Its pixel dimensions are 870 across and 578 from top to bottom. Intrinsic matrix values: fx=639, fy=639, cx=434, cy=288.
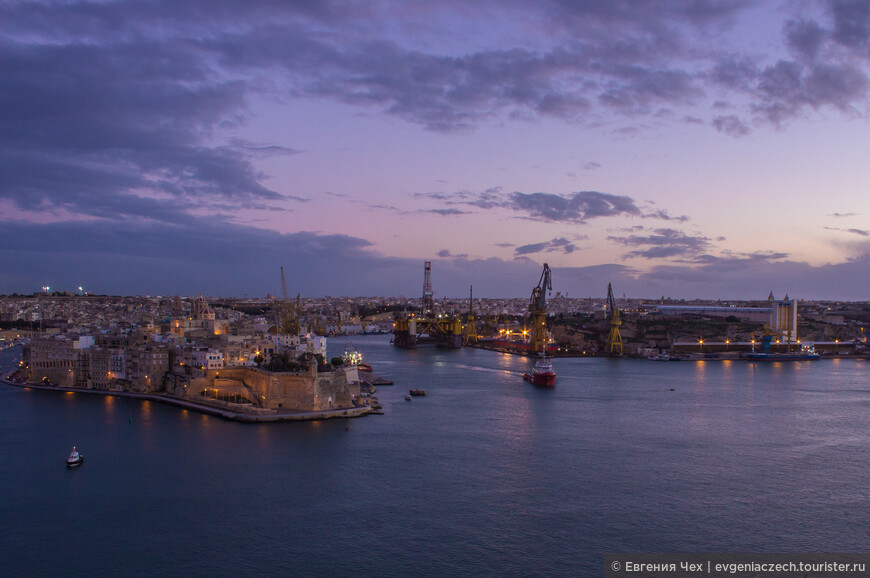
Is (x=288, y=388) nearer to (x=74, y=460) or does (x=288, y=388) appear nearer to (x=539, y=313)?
(x=74, y=460)

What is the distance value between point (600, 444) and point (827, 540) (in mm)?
3743

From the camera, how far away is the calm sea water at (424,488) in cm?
570

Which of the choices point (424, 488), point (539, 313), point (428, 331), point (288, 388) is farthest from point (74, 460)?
point (428, 331)

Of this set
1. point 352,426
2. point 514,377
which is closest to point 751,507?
point 352,426

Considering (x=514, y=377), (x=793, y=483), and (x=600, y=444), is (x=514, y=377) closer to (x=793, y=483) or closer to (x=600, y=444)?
(x=600, y=444)

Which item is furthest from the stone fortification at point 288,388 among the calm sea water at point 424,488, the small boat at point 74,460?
the small boat at point 74,460

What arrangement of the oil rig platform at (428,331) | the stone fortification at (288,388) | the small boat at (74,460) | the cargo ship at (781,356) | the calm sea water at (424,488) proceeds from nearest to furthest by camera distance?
the calm sea water at (424,488), the small boat at (74,460), the stone fortification at (288,388), the cargo ship at (781,356), the oil rig platform at (428,331)

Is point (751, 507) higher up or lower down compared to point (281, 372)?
lower down

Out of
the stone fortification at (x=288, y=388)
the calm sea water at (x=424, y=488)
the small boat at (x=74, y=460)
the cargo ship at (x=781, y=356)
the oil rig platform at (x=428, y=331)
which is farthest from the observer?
the oil rig platform at (x=428, y=331)

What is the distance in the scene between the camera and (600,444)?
9469 mm

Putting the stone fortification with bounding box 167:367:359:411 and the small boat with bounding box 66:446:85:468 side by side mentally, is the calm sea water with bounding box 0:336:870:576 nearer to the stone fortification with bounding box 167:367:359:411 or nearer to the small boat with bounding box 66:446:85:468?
the small boat with bounding box 66:446:85:468

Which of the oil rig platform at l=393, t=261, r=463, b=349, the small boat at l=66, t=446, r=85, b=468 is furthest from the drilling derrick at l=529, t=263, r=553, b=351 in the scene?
the small boat at l=66, t=446, r=85, b=468

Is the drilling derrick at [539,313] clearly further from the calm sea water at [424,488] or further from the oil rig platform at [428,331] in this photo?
the calm sea water at [424,488]

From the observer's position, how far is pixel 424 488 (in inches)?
287
